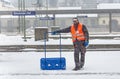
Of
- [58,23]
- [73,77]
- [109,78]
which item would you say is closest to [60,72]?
[73,77]

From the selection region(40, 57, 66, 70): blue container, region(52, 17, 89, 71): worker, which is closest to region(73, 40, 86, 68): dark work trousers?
region(52, 17, 89, 71): worker

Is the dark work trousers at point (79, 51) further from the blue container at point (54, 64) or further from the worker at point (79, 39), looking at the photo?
the blue container at point (54, 64)

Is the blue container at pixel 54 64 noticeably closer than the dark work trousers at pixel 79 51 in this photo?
Yes

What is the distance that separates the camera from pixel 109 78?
11.0 m

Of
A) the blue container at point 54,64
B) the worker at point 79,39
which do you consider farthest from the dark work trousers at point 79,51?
the blue container at point 54,64

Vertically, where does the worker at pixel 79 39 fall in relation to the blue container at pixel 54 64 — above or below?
above

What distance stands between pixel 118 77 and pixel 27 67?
399 centimetres

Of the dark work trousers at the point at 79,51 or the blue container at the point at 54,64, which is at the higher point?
the dark work trousers at the point at 79,51

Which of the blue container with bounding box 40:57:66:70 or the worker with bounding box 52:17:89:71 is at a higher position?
the worker with bounding box 52:17:89:71

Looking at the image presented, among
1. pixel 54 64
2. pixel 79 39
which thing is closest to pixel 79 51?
pixel 79 39

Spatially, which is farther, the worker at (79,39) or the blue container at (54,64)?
the worker at (79,39)

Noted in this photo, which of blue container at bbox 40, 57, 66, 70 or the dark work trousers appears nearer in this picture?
blue container at bbox 40, 57, 66, 70

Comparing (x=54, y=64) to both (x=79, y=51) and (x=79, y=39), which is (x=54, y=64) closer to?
(x=79, y=51)

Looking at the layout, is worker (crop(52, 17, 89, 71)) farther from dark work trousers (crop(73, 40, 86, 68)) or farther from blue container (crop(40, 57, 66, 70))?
blue container (crop(40, 57, 66, 70))
